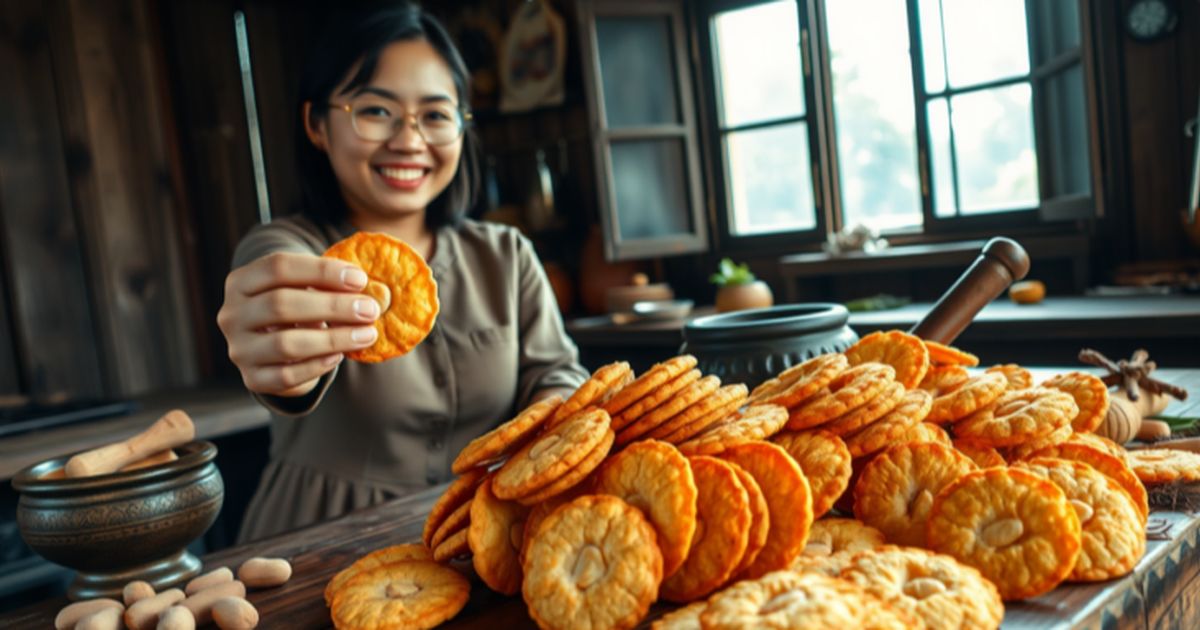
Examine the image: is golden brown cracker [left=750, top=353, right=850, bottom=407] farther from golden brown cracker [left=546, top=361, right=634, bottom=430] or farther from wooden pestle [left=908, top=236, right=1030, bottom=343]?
wooden pestle [left=908, top=236, right=1030, bottom=343]

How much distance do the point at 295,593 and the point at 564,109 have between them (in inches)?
152

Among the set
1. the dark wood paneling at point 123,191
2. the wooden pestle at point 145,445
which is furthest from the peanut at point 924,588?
the dark wood paneling at point 123,191

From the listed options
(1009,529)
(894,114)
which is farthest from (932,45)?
(1009,529)

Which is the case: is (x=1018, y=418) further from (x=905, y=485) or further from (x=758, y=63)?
(x=758, y=63)

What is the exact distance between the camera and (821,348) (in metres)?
1.28

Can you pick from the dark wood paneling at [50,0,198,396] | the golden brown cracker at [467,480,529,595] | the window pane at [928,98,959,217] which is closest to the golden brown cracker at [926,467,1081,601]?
the golden brown cracker at [467,480,529,595]

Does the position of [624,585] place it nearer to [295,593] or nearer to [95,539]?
[295,593]

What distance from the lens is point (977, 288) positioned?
1.27 meters

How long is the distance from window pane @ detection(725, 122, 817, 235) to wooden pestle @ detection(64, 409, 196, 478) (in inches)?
130

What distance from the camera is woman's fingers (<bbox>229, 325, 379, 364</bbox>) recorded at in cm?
108

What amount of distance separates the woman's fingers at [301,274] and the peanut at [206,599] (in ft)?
1.08

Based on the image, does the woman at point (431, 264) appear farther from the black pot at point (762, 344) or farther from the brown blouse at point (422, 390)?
the black pot at point (762, 344)

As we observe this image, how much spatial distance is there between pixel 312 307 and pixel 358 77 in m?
0.96

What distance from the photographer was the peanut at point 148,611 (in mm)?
909
